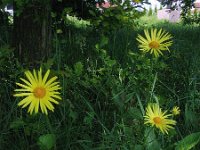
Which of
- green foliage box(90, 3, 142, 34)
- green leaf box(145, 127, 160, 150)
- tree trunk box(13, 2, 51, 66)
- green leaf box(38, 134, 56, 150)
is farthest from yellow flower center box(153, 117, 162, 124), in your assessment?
green foliage box(90, 3, 142, 34)

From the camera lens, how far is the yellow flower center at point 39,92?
1560 millimetres

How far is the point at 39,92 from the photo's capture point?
5.12 feet

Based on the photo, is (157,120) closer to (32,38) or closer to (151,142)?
(151,142)

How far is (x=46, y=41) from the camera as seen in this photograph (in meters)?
3.03

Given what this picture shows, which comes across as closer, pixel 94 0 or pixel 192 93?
pixel 192 93

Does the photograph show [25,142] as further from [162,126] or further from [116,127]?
[162,126]

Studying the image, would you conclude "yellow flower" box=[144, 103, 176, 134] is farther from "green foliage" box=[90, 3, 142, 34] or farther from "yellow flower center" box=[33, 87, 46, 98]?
"green foliage" box=[90, 3, 142, 34]

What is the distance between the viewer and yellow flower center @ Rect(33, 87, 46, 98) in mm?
1560

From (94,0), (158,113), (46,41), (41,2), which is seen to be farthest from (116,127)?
(94,0)

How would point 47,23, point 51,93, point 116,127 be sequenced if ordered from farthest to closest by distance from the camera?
point 47,23
point 116,127
point 51,93

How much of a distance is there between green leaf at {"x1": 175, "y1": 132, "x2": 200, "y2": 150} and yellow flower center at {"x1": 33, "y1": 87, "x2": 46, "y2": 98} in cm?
60

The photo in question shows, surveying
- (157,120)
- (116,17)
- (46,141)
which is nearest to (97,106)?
(46,141)

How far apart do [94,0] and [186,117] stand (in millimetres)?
4824

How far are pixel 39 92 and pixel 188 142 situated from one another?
25.8 inches
